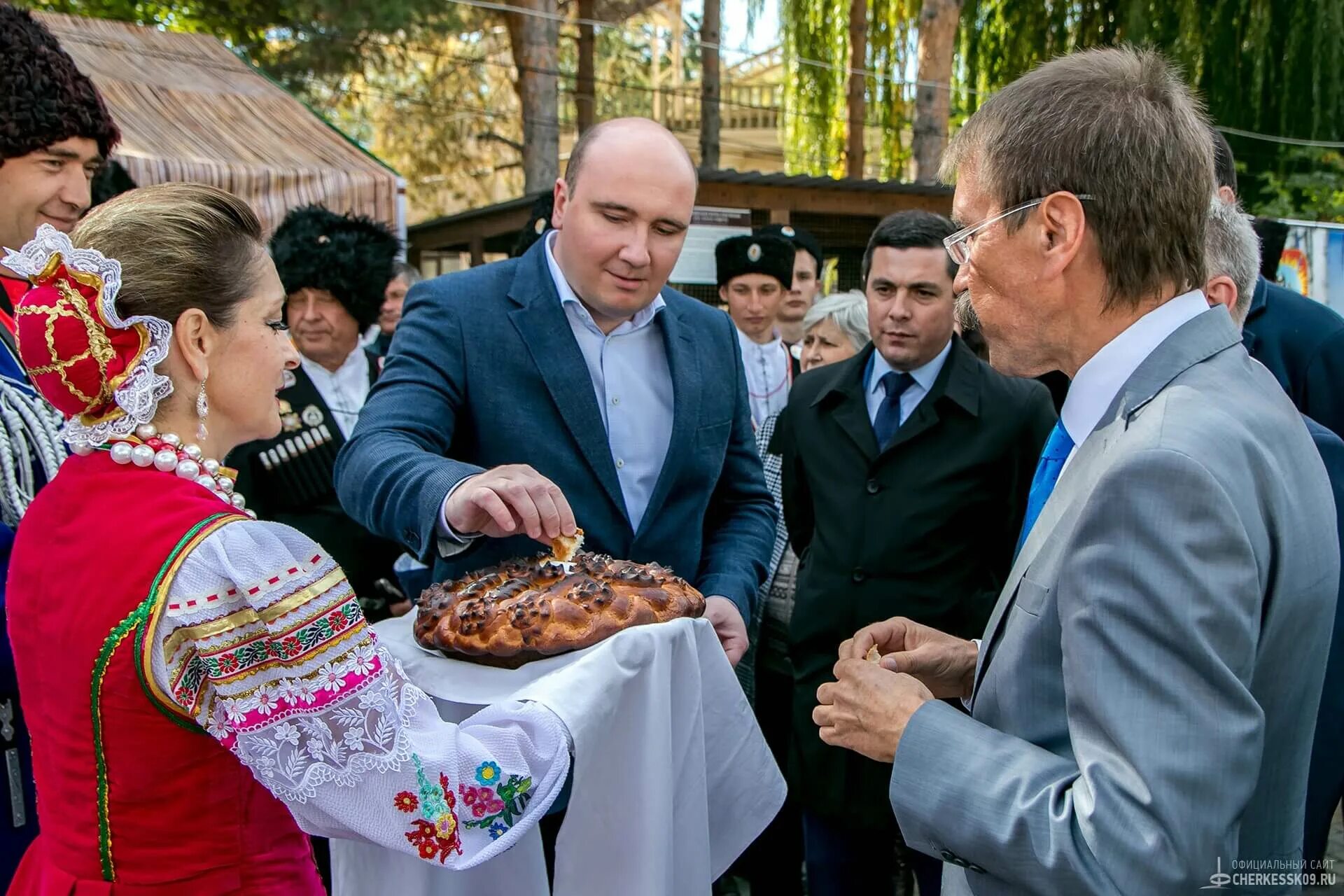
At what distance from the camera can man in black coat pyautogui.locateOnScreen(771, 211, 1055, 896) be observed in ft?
10.6

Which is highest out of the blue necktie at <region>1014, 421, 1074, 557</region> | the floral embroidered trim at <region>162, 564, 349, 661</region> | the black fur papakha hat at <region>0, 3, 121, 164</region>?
the black fur papakha hat at <region>0, 3, 121, 164</region>

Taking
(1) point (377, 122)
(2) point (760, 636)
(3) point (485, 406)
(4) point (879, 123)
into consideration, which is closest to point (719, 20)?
(4) point (879, 123)

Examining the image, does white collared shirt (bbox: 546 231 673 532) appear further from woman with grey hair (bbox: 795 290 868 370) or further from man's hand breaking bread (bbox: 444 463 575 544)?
woman with grey hair (bbox: 795 290 868 370)

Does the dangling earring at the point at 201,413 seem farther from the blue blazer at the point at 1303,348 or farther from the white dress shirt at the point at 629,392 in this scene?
the blue blazer at the point at 1303,348

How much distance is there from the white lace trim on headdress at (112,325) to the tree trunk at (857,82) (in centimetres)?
1452

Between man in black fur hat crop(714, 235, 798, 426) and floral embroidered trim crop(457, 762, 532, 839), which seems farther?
man in black fur hat crop(714, 235, 798, 426)

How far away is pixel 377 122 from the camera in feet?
76.8

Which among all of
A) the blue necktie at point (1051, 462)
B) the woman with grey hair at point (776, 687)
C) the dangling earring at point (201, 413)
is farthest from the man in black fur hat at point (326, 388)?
the blue necktie at point (1051, 462)

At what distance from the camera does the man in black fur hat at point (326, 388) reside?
4023mm

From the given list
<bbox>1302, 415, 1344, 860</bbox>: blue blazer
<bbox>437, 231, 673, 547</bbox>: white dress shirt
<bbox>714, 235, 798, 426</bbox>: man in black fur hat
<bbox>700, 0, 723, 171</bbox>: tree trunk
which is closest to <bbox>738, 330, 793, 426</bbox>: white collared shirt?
<bbox>714, 235, 798, 426</bbox>: man in black fur hat

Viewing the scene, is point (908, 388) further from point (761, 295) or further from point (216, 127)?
point (216, 127)

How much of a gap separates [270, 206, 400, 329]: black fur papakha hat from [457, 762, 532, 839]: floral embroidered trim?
3.36 metres

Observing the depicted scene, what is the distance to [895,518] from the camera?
3.26 meters

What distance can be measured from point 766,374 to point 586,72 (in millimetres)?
9858
